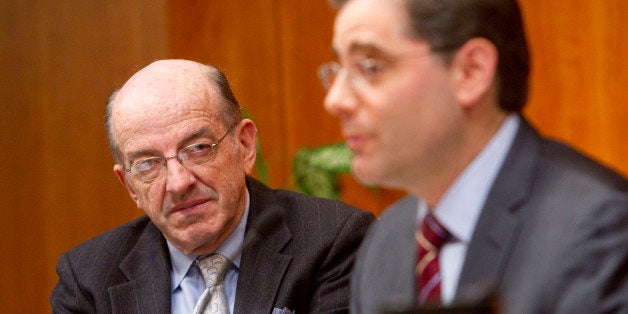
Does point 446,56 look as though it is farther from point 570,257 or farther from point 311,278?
point 311,278

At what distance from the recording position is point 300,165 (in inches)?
190

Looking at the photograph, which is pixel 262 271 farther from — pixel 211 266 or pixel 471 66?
pixel 471 66

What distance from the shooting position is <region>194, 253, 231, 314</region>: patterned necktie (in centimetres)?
265

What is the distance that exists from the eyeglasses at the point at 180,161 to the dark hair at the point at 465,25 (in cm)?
127

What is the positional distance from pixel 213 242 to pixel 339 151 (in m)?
1.94

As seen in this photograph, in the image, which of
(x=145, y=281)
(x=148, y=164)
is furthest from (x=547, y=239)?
(x=145, y=281)

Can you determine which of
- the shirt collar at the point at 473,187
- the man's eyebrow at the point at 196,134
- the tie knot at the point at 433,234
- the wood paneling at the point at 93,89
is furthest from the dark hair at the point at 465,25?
the wood paneling at the point at 93,89

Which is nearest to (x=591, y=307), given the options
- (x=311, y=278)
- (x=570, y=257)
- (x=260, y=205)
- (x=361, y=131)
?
(x=570, y=257)

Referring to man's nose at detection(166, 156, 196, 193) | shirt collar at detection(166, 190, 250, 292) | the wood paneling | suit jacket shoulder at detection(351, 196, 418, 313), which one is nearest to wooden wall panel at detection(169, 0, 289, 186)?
the wood paneling

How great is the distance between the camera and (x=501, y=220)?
1623 mm

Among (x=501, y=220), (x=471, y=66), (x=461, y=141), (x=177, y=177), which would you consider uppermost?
(x=471, y=66)

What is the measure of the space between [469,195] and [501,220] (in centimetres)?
9

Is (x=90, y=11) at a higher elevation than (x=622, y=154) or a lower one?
higher

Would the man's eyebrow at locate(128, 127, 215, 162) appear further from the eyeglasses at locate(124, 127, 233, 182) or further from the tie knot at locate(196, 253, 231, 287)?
the tie knot at locate(196, 253, 231, 287)
